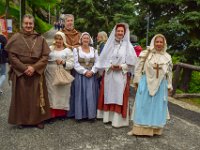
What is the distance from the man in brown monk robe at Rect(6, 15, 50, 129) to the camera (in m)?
6.12

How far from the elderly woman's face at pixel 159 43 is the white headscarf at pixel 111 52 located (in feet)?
2.07

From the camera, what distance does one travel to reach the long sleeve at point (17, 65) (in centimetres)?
607

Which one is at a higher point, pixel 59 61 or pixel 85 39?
pixel 85 39

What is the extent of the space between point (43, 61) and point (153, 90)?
1.92 meters

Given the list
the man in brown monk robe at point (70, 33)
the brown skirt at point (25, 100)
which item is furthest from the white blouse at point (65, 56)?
the brown skirt at point (25, 100)

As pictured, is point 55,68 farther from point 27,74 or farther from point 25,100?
point 25,100

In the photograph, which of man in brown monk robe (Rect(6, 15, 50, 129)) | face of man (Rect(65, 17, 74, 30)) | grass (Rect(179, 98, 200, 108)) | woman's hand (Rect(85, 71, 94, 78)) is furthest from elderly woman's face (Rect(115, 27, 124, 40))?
grass (Rect(179, 98, 200, 108))

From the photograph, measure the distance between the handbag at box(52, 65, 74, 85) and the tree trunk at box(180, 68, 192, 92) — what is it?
5.52 m

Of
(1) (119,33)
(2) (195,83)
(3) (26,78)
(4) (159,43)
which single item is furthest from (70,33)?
(2) (195,83)

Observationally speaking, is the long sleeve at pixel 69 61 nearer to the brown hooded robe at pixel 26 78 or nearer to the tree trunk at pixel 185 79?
the brown hooded robe at pixel 26 78

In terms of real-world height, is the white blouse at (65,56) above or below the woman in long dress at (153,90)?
above

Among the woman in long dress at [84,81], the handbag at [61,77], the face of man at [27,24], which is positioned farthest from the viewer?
the woman in long dress at [84,81]

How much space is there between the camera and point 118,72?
6.62m

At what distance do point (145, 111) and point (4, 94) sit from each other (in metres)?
4.32
